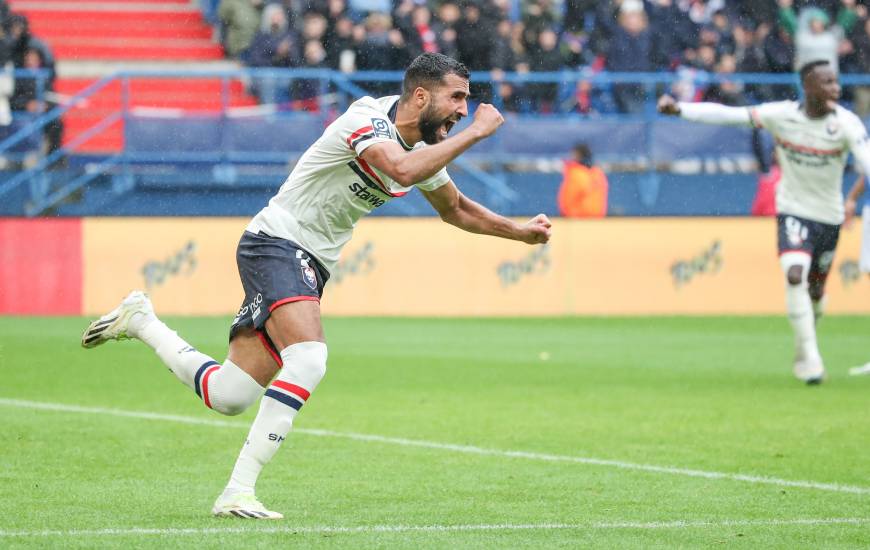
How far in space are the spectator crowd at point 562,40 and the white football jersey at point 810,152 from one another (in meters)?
10.9

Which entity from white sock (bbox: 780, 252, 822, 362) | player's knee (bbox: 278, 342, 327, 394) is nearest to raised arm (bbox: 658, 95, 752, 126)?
white sock (bbox: 780, 252, 822, 362)

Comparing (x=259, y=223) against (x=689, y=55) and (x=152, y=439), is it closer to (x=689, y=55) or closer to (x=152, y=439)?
(x=152, y=439)

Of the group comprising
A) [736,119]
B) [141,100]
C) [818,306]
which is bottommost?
[141,100]

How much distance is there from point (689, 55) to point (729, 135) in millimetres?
1865

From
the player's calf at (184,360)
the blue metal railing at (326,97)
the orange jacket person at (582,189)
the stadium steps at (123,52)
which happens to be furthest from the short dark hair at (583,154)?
the player's calf at (184,360)

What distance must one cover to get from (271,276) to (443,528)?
4.22 feet

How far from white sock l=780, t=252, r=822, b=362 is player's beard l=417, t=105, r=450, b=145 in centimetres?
629

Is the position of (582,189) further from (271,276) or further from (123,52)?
(271,276)

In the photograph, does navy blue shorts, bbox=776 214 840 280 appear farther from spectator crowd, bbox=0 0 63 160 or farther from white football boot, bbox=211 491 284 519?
spectator crowd, bbox=0 0 63 160

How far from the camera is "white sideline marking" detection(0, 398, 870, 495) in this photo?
7574 mm

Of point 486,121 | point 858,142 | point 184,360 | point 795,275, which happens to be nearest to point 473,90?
point 795,275

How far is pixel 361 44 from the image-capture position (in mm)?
24047

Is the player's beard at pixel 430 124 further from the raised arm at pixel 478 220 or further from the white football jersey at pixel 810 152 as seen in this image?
the white football jersey at pixel 810 152

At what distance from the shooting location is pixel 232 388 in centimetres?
690
